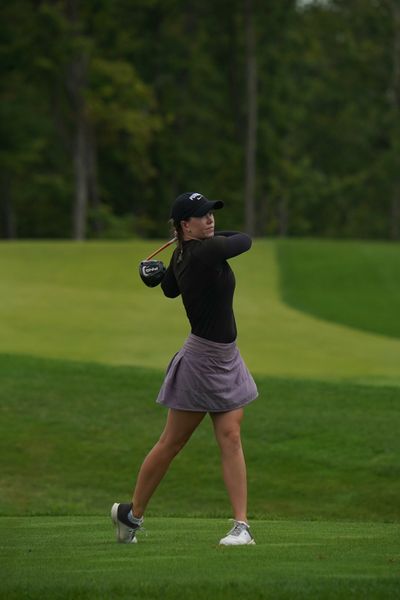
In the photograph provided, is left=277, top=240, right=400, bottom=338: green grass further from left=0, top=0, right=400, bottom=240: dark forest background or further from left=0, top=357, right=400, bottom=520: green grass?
left=0, top=0, right=400, bottom=240: dark forest background

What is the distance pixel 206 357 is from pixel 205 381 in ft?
0.45

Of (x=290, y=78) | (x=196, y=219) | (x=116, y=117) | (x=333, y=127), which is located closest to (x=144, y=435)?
(x=196, y=219)

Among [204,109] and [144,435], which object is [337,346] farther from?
[204,109]

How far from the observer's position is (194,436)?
48.2ft

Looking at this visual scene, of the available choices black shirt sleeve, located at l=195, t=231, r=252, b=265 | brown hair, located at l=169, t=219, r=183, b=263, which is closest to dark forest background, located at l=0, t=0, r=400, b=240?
brown hair, located at l=169, t=219, r=183, b=263

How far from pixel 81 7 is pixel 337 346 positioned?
38.3 metres

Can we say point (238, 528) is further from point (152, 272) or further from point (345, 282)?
point (345, 282)

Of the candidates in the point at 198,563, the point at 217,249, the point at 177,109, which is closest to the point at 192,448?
the point at 217,249

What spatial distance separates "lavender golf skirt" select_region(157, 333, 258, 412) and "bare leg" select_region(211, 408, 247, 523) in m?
0.07

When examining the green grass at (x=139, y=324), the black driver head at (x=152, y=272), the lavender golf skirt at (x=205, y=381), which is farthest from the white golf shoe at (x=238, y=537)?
the green grass at (x=139, y=324)

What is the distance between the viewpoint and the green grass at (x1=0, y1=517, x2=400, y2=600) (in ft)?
21.3

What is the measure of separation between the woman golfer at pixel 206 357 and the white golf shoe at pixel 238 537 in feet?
0.47

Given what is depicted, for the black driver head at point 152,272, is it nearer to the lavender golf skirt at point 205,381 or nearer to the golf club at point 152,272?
the golf club at point 152,272

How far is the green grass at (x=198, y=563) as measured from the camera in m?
6.49
